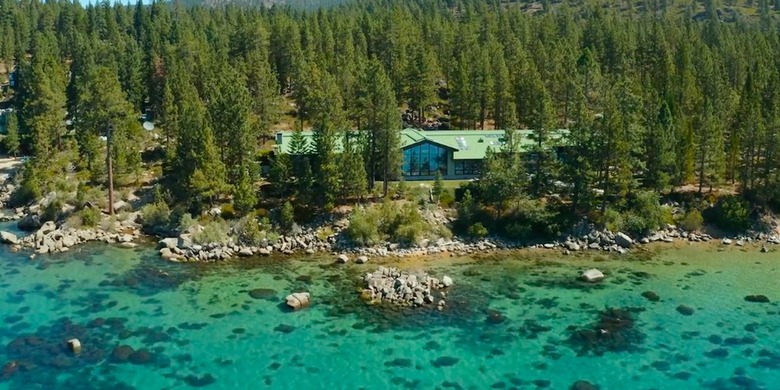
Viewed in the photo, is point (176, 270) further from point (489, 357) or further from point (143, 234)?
point (489, 357)

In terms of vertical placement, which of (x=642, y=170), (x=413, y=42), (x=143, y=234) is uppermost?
(x=413, y=42)

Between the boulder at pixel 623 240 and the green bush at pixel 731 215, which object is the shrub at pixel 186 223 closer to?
the boulder at pixel 623 240

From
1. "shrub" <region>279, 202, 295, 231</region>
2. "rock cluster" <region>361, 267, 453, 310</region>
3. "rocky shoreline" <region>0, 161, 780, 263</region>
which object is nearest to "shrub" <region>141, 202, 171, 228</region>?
"rocky shoreline" <region>0, 161, 780, 263</region>

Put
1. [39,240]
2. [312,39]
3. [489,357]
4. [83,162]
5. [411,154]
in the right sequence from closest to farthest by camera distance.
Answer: [489,357], [39,240], [411,154], [83,162], [312,39]

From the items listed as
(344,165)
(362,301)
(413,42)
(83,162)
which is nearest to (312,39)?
(413,42)

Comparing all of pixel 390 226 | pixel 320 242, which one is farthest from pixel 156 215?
pixel 390 226

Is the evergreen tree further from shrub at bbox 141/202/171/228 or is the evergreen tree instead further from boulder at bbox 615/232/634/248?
boulder at bbox 615/232/634/248

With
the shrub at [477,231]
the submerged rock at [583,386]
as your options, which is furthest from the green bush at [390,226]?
the submerged rock at [583,386]
